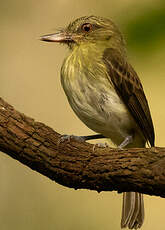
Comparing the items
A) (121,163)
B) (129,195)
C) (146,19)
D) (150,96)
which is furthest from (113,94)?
(146,19)

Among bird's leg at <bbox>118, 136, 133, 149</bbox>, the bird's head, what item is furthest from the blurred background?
bird's leg at <bbox>118, 136, 133, 149</bbox>

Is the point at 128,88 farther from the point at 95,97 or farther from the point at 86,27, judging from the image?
the point at 86,27

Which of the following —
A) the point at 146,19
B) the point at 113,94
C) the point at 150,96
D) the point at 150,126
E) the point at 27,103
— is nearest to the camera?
the point at 146,19

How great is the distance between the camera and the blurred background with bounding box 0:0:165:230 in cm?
359

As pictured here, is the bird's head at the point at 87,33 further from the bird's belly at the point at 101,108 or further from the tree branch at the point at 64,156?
the tree branch at the point at 64,156

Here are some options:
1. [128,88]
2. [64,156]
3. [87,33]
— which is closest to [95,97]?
[128,88]

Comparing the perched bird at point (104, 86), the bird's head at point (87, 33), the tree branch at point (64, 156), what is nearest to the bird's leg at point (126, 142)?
the perched bird at point (104, 86)

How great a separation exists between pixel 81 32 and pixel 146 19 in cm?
185

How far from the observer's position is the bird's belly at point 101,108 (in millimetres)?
2486

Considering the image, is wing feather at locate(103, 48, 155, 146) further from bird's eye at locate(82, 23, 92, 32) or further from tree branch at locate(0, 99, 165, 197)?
tree branch at locate(0, 99, 165, 197)

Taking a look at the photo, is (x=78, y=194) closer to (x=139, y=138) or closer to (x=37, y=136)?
(x=139, y=138)

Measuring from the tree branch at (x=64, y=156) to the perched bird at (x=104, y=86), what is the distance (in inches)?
13.1

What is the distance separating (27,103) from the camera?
412 cm

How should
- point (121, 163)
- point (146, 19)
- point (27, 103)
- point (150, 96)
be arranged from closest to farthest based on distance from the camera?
point (146, 19) < point (121, 163) < point (150, 96) < point (27, 103)
